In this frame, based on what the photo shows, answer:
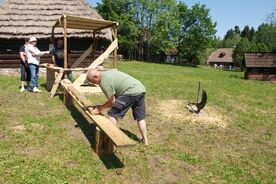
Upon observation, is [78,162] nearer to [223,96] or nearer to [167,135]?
[167,135]

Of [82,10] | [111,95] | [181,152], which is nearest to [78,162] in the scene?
[111,95]

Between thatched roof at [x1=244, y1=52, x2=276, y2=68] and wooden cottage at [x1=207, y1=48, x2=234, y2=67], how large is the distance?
47.7 m

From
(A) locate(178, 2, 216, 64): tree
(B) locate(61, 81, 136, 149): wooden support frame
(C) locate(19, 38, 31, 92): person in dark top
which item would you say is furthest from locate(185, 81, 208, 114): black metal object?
(A) locate(178, 2, 216, 64): tree

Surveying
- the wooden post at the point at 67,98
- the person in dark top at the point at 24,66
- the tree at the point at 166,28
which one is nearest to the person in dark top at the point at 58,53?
the person in dark top at the point at 24,66

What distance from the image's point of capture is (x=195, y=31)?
183ft

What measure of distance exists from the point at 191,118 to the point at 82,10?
1255 centimetres

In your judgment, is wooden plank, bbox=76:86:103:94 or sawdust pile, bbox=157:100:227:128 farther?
wooden plank, bbox=76:86:103:94

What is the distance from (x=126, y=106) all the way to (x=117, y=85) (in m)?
0.48

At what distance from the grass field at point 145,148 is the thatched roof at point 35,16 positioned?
26.1ft

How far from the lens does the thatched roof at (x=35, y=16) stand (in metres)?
17.6

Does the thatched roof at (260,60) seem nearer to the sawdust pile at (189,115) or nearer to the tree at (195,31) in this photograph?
the sawdust pile at (189,115)

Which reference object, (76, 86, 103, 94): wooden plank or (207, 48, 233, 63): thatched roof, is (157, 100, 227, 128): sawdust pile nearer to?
(76, 86, 103, 94): wooden plank

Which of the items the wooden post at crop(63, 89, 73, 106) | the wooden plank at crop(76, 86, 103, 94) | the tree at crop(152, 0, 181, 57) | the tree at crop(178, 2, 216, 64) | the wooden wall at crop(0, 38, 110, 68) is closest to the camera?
the wooden post at crop(63, 89, 73, 106)

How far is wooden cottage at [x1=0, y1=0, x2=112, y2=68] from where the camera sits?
695 inches
